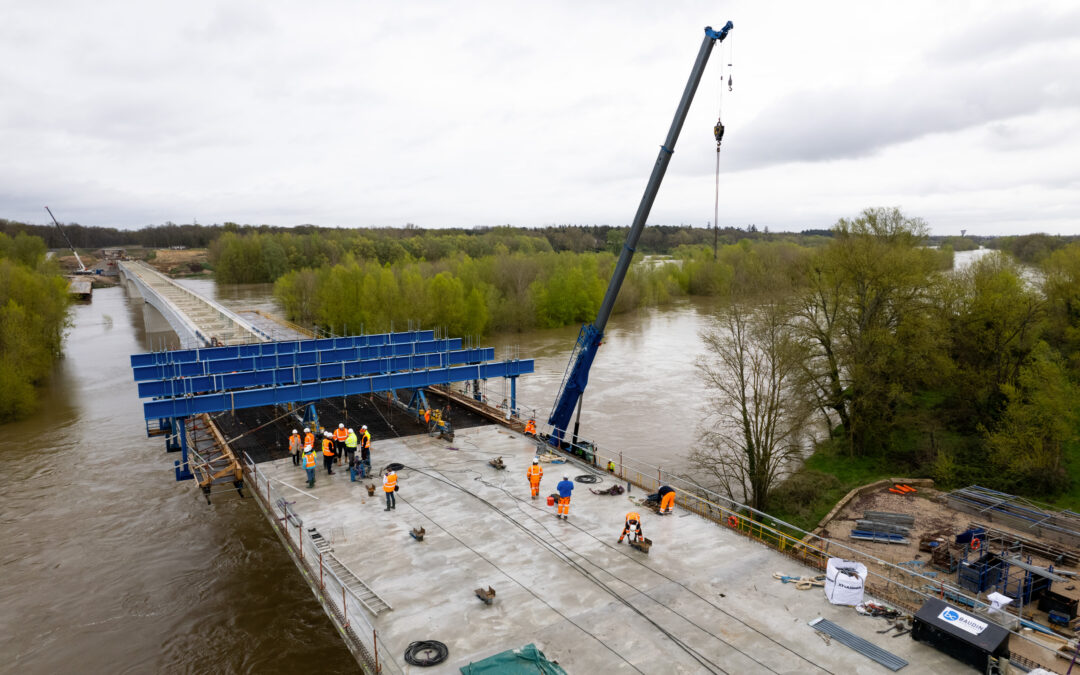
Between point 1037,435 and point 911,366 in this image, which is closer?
point 1037,435

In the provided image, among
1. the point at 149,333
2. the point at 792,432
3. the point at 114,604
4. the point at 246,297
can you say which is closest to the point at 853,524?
the point at 792,432

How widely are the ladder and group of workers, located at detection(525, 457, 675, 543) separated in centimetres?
499

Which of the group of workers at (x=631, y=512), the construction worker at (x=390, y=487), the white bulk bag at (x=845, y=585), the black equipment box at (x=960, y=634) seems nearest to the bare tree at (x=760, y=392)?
the group of workers at (x=631, y=512)

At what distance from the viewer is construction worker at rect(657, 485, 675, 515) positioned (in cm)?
1522

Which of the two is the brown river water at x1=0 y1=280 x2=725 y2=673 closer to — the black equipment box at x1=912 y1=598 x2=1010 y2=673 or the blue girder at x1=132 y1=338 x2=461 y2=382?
the blue girder at x1=132 y1=338 x2=461 y2=382

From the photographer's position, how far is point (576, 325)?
70.1 metres

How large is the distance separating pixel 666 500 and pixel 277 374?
14882mm

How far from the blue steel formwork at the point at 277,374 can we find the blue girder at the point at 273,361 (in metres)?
0.03

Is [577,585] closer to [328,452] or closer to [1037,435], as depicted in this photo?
[328,452]

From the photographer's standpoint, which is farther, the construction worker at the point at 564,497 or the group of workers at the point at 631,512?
the construction worker at the point at 564,497

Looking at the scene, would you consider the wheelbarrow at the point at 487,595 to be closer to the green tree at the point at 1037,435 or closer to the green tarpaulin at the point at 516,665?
the green tarpaulin at the point at 516,665

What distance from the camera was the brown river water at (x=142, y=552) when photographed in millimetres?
14984

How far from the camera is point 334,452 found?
18047mm

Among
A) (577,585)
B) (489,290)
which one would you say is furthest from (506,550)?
(489,290)
